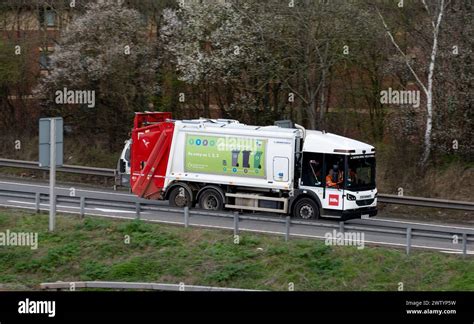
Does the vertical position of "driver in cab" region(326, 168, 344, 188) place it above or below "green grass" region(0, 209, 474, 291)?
above

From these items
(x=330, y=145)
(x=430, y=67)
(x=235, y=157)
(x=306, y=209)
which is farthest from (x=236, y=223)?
(x=430, y=67)

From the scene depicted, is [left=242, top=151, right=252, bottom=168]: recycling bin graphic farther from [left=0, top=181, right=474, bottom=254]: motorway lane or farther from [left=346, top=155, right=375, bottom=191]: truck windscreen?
[left=346, top=155, right=375, bottom=191]: truck windscreen

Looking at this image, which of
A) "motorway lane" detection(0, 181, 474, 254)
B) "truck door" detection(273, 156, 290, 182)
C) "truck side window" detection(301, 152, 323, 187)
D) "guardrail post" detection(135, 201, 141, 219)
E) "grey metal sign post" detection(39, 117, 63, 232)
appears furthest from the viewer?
"truck door" detection(273, 156, 290, 182)

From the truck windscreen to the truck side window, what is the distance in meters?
0.79

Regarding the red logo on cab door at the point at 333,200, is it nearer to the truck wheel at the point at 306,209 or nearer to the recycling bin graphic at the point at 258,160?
the truck wheel at the point at 306,209

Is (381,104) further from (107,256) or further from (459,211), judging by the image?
(107,256)

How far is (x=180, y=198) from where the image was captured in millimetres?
28766

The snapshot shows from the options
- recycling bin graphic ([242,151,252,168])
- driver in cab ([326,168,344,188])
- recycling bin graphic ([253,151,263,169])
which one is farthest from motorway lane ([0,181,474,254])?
recycling bin graphic ([242,151,252,168])

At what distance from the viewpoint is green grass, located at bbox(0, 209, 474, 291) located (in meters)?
21.6

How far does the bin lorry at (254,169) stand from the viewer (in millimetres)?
27016

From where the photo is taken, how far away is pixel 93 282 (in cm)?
2109

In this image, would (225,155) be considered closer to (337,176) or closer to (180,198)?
(180,198)

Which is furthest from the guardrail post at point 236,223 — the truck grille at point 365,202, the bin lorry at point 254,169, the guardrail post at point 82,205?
the guardrail post at point 82,205

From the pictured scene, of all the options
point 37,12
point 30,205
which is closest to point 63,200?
point 30,205
